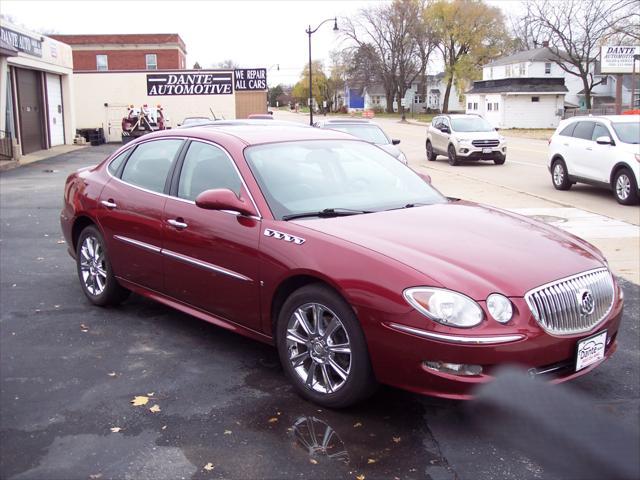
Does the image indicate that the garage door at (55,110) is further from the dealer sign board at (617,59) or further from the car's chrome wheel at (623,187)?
the dealer sign board at (617,59)

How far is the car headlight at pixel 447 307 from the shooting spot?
142 inches

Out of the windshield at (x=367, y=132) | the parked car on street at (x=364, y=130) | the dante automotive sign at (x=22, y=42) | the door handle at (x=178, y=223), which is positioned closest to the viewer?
the door handle at (x=178, y=223)

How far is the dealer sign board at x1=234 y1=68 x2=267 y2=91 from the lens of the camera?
45250 mm

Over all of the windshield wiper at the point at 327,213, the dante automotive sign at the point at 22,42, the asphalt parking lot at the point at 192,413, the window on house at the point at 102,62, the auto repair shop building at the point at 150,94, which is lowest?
the asphalt parking lot at the point at 192,413

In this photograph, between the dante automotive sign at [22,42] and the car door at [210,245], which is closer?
the car door at [210,245]


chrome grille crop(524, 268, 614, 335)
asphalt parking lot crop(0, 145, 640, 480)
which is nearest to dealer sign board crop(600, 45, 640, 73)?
asphalt parking lot crop(0, 145, 640, 480)

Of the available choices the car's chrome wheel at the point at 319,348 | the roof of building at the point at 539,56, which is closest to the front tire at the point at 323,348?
the car's chrome wheel at the point at 319,348

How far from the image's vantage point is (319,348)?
4.14 meters

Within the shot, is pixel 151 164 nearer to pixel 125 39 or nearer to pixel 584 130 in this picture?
pixel 584 130

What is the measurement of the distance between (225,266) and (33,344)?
1.74m

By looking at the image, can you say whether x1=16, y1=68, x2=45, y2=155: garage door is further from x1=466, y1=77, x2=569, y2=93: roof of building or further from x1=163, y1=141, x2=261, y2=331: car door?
x1=466, y1=77, x2=569, y2=93: roof of building

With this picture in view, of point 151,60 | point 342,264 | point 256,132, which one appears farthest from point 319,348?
point 151,60

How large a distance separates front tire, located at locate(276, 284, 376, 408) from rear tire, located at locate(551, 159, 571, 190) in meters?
12.3

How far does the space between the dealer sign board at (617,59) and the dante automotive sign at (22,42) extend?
102 ft
